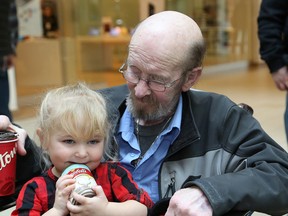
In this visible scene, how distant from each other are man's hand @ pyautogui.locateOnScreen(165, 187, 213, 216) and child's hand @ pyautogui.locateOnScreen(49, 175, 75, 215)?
12.5 inches

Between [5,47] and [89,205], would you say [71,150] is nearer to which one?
[89,205]

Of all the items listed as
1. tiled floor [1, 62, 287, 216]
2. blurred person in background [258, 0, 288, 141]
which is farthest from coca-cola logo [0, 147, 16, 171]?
tiled floor [1, 62, 287, 216]

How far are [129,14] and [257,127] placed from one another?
857cm

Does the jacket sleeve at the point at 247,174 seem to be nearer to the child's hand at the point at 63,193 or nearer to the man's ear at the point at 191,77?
the man's ear at the point at 191,77

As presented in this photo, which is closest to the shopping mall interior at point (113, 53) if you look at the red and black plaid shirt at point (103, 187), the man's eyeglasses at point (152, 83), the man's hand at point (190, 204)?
the man's eyeglasses at point (152, 83)

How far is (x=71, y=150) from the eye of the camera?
177 cm

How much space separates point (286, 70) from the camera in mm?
3070

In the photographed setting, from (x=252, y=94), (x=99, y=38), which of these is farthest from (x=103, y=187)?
(x=99, y=38)

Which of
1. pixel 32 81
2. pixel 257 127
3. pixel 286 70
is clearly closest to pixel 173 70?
pixel 257 127

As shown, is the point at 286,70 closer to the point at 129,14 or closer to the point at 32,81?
the point at 32,81

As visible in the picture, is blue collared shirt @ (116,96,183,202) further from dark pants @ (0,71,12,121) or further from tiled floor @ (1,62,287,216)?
tiled floor @ (1,62,287,216)

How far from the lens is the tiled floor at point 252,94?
6.48 meters

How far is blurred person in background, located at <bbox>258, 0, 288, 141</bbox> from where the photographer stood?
3064mm

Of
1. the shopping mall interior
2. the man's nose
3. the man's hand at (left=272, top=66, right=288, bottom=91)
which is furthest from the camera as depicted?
the shopping mall interior
